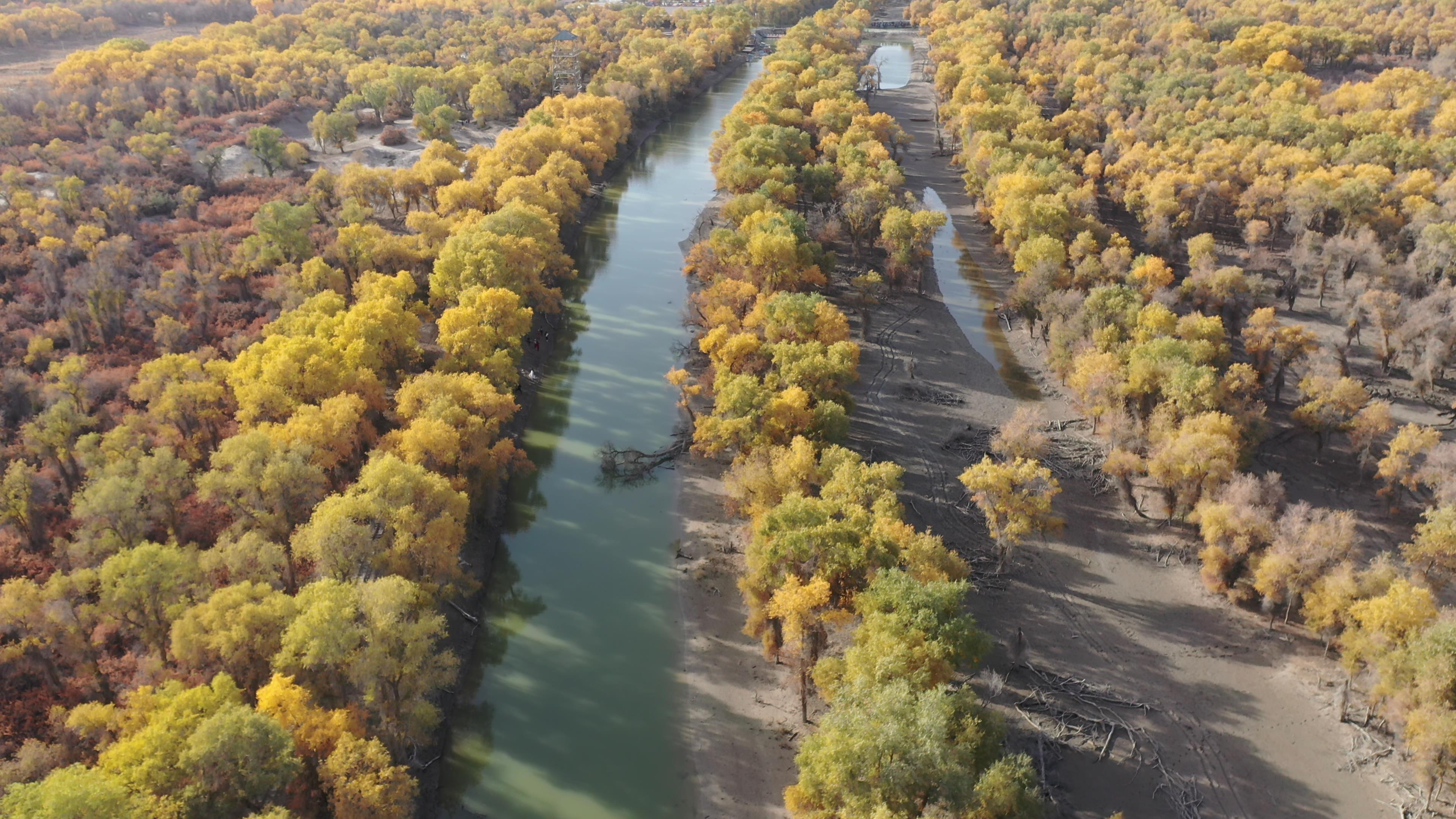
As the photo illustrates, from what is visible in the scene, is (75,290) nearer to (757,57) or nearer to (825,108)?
(825,108)

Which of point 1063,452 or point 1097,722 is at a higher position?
point 1063,452

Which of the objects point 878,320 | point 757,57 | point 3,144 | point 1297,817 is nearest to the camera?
point 1297,817

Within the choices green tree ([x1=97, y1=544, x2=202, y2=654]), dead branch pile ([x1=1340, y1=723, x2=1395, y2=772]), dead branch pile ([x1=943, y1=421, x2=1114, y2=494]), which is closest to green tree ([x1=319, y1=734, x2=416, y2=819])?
green tree ([x1=97, y1=544, x2=202, y2=654])

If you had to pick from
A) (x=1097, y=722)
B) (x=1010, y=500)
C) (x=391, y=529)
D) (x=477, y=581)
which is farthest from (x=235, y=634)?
(x=1097, y=722)

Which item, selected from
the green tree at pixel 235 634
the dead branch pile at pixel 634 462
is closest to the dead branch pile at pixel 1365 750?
the dead branch pile at pixel 634 462

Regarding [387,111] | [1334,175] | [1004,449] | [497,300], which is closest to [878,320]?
[1004,449]

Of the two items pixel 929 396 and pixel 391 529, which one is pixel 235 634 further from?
pixel 929 396
